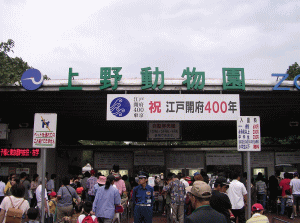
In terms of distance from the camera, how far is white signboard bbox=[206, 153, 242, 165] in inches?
782

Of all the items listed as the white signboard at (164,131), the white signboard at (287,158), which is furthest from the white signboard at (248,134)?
the white signboard at (287,158)

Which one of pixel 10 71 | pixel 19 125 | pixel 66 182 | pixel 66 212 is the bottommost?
pixel 66 212

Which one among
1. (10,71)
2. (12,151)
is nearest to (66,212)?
(12,151)

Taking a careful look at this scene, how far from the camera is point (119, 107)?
12891 millimetres

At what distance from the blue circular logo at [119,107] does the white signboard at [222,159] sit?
28.2ft

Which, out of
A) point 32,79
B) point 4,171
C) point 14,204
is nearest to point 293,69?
point 4,171

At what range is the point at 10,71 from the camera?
17.6 metres

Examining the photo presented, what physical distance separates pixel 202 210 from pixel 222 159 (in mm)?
16462

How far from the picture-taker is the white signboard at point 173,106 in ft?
42.3

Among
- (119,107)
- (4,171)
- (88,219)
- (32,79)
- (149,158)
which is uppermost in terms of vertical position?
(32,79)

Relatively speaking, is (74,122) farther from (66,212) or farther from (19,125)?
(66,212)

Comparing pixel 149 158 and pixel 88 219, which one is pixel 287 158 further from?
pixel 88 219

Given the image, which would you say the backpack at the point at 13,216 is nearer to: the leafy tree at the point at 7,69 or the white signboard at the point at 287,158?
the leafy tree at the point at 7,69

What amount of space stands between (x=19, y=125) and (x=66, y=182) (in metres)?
9.68
